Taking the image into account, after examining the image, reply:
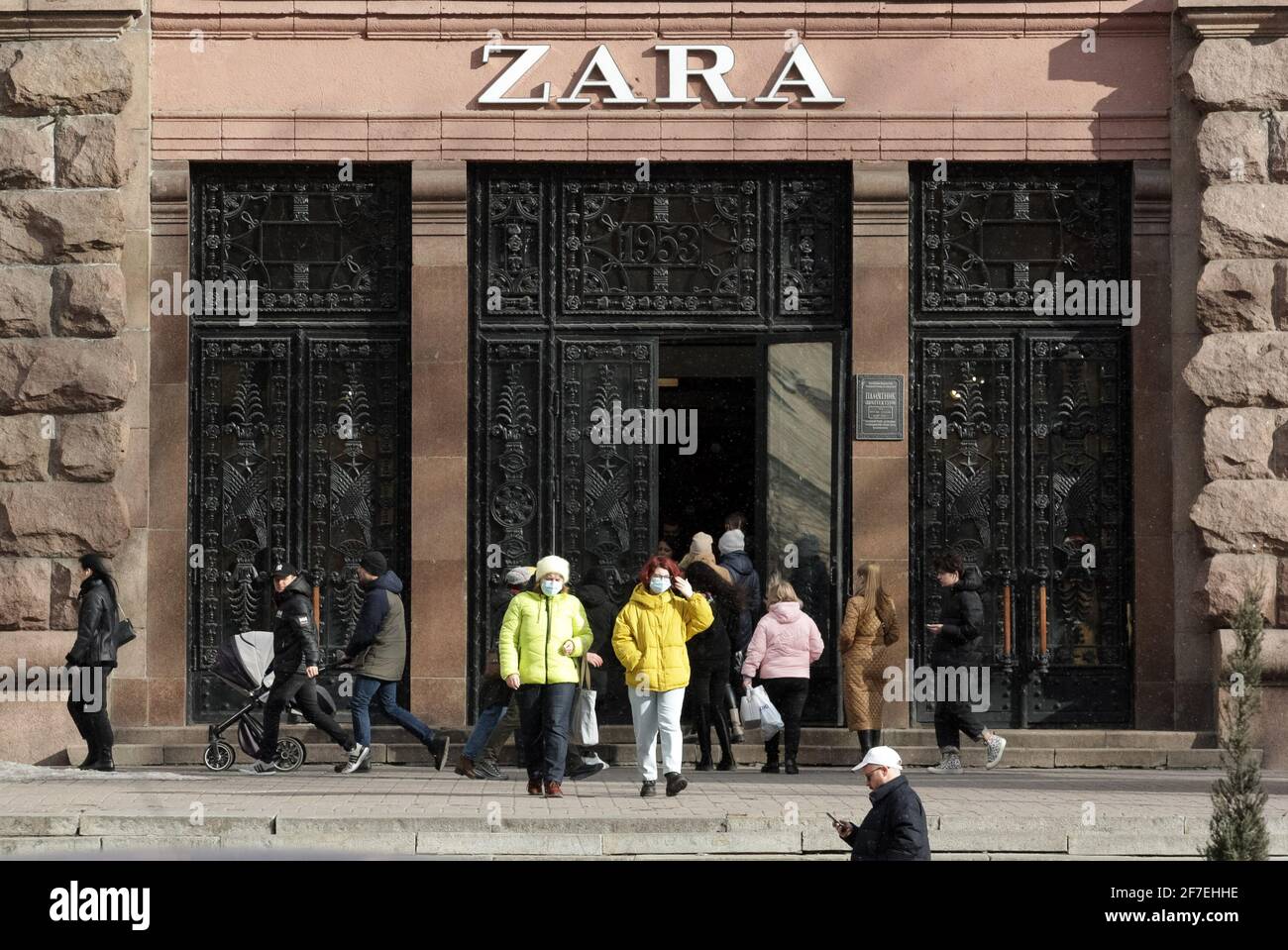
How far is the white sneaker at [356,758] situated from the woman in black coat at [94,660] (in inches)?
77.1

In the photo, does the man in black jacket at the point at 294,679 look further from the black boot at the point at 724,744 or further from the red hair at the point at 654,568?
the red hair at the point at 654,568

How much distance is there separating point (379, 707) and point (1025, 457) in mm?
6198

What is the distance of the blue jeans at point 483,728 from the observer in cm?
1583

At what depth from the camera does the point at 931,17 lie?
59.4 feet

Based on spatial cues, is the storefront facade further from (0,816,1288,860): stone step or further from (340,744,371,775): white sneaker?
(0,816,1288,860): stone step

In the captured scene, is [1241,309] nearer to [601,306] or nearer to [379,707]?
[601,306]

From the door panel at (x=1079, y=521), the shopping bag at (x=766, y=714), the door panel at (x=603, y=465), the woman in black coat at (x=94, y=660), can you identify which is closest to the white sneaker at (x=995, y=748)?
the door panel at (x=1079, y=521)

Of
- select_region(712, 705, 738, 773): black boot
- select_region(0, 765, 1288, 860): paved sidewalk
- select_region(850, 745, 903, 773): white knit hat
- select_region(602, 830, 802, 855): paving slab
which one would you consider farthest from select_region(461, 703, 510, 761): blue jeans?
select_region(850, 745, 903, 773): white knit hat

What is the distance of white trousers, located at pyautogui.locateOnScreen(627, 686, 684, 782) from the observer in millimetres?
14516

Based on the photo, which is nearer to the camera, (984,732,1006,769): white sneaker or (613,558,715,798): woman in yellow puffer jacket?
(613,558,715,798): woman in yellow puffer jacket

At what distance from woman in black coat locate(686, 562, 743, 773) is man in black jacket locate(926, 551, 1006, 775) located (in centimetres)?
176

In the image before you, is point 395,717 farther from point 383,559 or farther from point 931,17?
point 931,17
